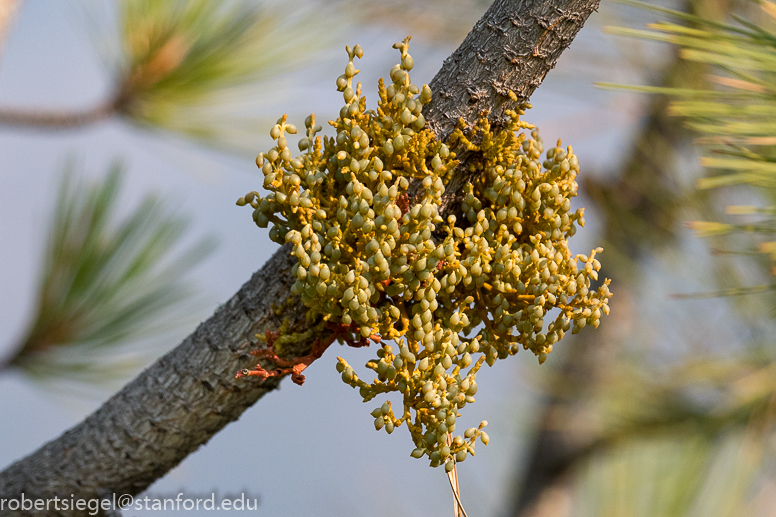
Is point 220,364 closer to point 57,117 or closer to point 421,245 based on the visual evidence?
point 421,245

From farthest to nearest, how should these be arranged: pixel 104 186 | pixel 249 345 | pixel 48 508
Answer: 1. pixel 104 186
2. pixel 48 508
3. pixel 249 345

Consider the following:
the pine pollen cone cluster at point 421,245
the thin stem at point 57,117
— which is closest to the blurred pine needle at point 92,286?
the thin stem at point 57,117

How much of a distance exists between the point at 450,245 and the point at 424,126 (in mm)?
100

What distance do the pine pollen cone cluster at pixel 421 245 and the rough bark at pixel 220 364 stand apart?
3cm

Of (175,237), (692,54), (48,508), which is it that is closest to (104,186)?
(175,237)

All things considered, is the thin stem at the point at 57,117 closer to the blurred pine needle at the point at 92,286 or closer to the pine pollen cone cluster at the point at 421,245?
the blurred pine needle at the point at 92,286

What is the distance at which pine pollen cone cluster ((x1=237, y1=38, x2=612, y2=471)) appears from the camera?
0.43m

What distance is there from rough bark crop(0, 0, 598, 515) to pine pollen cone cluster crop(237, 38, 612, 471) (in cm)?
3

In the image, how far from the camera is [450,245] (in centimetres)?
43

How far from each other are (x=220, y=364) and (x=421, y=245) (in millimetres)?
229

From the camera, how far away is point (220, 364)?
1.80 feet

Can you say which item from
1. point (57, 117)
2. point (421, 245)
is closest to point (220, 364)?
point (421, 245)

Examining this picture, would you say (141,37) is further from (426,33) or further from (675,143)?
(675,143)

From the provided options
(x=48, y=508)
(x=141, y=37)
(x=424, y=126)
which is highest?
(x=141, y=37)
